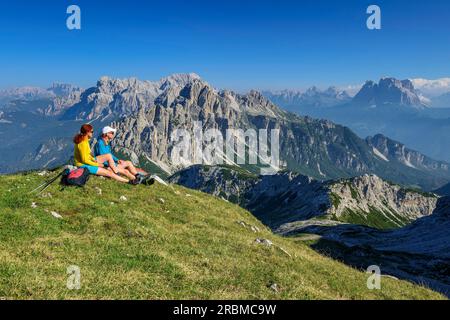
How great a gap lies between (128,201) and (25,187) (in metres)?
7.93

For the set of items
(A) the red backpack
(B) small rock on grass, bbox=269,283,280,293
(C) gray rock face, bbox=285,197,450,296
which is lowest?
(C) gray rock face, bbox=285,197,450,296

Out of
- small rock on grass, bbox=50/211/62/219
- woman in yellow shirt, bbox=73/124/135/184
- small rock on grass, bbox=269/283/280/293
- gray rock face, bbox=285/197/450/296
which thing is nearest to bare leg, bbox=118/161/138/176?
woman in yellow shirt, bbox=73/124/135/184

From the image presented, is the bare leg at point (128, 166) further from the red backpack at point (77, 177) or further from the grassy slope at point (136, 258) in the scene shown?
the grassy slope at point (136, 258)

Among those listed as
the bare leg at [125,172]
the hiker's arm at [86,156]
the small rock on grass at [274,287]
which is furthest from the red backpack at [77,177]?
the small rock on grass at [274,287]

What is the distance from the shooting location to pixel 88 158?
83.4 ft

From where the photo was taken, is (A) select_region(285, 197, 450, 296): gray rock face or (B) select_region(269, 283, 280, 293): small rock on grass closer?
(B) select_region(269, 283, 280, 293): small rock on grass

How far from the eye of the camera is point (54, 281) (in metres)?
14.3

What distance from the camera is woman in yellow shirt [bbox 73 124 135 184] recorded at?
24609 millimetres

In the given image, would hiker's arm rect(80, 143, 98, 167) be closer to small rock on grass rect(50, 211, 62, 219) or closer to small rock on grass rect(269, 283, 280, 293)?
small rock on grass rect(50, 211, 62, 219)

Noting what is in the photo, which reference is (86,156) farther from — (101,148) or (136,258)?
(136,258)

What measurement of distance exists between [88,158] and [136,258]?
9589 millimetres

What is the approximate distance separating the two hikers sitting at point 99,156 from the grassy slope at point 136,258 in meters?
2.70

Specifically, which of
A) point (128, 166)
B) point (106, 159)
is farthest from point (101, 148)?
point (128, 166)
